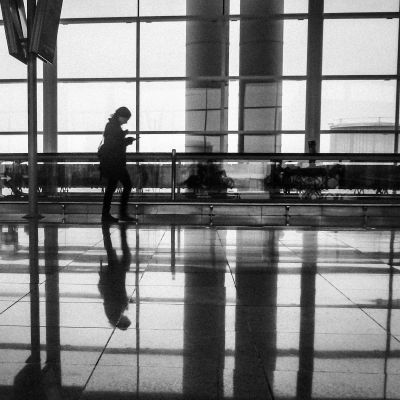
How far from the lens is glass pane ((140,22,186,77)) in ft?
57.9

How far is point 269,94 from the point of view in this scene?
1773 centimetres

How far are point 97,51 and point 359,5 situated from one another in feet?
28.3

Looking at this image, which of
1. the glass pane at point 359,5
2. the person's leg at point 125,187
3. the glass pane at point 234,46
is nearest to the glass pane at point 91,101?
the glass pane at point 234,46

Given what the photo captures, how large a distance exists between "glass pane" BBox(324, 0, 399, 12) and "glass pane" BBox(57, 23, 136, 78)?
645cm

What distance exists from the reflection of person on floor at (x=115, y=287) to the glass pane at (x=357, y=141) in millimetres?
12544

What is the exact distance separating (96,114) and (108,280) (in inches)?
561

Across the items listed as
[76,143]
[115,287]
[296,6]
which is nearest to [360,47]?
[296,6]

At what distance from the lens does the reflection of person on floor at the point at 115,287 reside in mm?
3256

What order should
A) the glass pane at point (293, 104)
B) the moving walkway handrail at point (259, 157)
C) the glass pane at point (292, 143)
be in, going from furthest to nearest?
the glass pane at point (292, 143)
the glass pane at point (293, 104)
the moving walkway handrail at point (259, 157)

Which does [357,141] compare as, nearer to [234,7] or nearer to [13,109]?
[234,7]

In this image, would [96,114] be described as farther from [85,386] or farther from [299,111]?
[85,386]

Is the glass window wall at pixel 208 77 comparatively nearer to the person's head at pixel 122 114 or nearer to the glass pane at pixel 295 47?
the glass pane at pixel 295 47

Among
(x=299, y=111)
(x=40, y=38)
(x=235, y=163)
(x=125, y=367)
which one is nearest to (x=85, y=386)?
(x=125, y=367)

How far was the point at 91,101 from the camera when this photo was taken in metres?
17.9
